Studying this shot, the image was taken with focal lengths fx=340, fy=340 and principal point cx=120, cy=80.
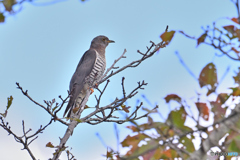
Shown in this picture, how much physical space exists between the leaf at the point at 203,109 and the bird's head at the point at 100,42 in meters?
7.24

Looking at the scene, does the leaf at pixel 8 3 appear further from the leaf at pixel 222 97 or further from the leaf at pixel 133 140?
the leaf at pixel 222 97

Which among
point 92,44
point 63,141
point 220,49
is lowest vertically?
point 220,49

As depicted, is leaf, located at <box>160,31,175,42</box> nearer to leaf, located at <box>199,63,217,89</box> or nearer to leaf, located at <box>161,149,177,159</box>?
leaf, located at <box>199,63,217,89</box>

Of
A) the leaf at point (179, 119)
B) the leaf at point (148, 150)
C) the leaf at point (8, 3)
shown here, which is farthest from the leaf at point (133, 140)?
the leaf at point (8, 3)

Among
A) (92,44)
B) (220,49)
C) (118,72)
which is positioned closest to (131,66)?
(118,72)

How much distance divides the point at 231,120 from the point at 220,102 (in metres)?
0.33

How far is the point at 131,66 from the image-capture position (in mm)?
5684

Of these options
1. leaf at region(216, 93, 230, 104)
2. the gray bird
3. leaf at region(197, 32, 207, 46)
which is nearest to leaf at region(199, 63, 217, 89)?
leaf at region(216, 93, 230, 104)

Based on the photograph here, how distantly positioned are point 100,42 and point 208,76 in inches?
290

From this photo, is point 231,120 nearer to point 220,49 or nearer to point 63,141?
point 220,49

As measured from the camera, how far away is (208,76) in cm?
239

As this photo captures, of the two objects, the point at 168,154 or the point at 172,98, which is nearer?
the point at 172,98

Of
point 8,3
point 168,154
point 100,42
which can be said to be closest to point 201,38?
point 168,154

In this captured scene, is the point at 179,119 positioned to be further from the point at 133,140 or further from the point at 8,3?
the point at 8,3
